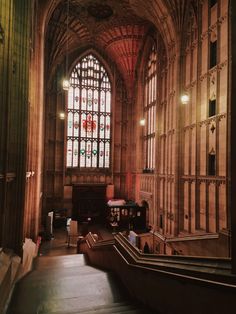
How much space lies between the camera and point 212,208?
10.9 m

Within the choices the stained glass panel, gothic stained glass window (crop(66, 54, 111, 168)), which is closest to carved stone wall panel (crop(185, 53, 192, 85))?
gothic stained glass window (crop(66, 54, 111, 168))

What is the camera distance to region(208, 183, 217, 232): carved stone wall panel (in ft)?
35.2

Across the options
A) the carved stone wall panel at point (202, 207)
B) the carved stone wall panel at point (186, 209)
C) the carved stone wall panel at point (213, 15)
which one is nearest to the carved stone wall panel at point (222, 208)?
the carved stone wall panel at point (202, 207)

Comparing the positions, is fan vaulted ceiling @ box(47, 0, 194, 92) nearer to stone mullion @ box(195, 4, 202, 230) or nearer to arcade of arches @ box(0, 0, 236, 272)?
arcade of arches @ box(0, 0, 236, 272)

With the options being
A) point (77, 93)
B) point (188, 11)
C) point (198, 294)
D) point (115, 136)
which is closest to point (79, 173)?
point (115, 136)

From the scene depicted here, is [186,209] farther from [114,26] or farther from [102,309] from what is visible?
[114,26]

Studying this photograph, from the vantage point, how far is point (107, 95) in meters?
23.7

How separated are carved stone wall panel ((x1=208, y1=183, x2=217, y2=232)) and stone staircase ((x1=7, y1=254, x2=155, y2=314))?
7027mm

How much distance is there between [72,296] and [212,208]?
8.50 m

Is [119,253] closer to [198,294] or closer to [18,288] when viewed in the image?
[18,288]

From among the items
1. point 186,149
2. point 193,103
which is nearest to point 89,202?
point 186,149

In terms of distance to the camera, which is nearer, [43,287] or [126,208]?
[43,287]

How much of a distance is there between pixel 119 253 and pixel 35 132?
8.83 m

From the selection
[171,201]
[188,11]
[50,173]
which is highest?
[188,11]
